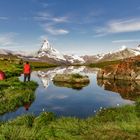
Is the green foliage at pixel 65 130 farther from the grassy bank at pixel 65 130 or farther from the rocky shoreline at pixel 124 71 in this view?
the rocky shoreline at pixel 124 71

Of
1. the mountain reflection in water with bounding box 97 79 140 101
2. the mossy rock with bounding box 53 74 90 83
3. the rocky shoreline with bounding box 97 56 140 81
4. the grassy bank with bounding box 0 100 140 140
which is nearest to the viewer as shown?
the grassy bank with bounding box 0 100 140 140

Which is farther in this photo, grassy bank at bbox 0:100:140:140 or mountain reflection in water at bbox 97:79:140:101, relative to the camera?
mountain reflection in water at bbox 97:79:140:101

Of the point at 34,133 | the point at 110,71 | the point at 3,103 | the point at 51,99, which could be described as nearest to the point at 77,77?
the point at 110,71

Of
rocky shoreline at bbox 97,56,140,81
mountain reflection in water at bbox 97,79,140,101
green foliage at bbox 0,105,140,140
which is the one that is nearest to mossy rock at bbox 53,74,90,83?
mountain reflection in water at bbox 97,79,140,101

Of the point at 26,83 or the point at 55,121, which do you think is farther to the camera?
the point at 26,83

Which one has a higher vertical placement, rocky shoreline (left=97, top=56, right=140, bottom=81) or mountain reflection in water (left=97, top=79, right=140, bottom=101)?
rocky shoreline (left=97, top=56, right=140, bottom=81)

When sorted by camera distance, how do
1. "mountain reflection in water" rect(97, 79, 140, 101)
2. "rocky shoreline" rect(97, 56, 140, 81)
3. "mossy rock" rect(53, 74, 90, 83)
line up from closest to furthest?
1. "mountain reflection in water" rect(97, 79, 140, 101)
2. "mossy rock" rect(53, 74, 90, 83)
3. "rocky shoreline" rect(97, 56, 140, 81)

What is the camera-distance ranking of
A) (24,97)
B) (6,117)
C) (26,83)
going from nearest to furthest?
(6,117), (24,97), (26,83)

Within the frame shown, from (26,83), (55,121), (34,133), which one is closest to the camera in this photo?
(34,133)

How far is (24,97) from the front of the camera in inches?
1385

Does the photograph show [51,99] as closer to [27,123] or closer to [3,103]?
[3,103]

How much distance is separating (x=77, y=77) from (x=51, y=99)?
26.7 metres

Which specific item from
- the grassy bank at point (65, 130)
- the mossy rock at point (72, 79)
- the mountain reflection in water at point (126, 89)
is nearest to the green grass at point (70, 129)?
the grassy bank at point (65, 130)

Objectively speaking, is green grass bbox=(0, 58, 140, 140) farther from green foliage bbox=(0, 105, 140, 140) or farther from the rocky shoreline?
the rocky shoreline
